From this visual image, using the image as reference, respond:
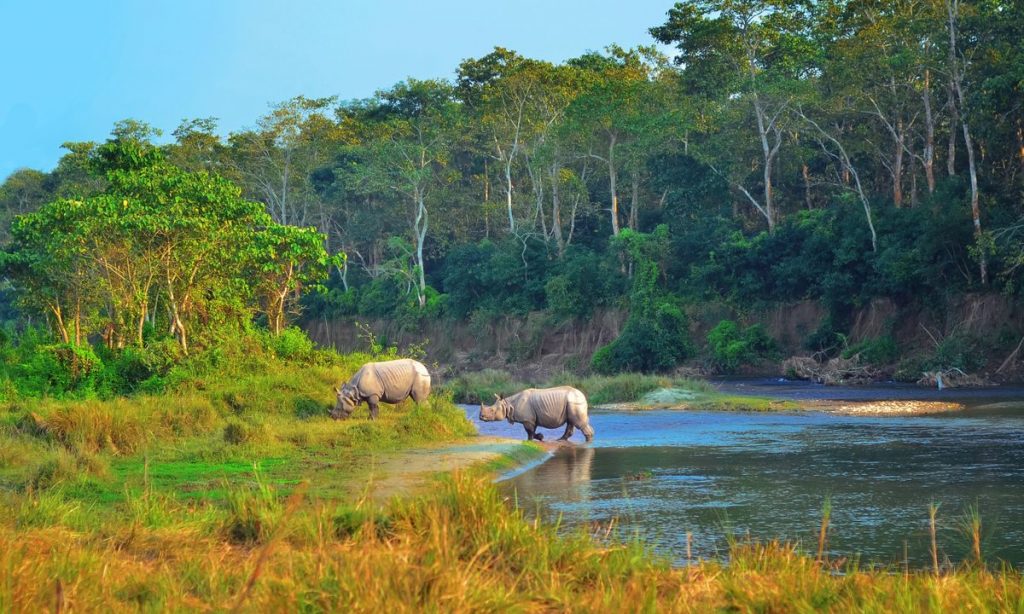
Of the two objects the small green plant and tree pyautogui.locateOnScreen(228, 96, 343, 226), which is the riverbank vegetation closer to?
the small green plant

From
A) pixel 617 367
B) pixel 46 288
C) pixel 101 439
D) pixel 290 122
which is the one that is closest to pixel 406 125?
pixel 290 122

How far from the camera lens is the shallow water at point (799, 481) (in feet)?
35.4

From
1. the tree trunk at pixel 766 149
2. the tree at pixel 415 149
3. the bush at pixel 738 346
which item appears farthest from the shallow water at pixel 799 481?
the tree at pixel 415 149

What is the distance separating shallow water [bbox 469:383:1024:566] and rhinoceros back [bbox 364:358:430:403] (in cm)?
227

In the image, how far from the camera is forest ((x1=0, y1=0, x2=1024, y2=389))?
2531 cm

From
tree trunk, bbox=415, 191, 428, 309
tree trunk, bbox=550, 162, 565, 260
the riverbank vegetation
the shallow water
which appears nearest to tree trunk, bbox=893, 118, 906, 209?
tree trunk, bbox=550, 162, 565, 260

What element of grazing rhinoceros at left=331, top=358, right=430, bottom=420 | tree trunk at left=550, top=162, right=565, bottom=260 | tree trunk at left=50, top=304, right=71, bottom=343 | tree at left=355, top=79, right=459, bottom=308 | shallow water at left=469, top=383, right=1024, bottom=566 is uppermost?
tree at left=355, top=79, right=459, bottom=308

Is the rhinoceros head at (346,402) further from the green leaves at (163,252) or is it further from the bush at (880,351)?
the bush at (880,351)

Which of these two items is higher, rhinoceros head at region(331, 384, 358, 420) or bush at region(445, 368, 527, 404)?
rhinoceros head at region(331, 384, 358, 420)

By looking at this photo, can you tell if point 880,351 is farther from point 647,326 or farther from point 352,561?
point 352,561

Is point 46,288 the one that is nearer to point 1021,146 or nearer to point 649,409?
point 649,409

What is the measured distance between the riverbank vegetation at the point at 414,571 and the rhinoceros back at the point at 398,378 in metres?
11.5

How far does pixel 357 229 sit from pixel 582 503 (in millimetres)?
49870

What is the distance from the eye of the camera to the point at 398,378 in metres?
21.1
